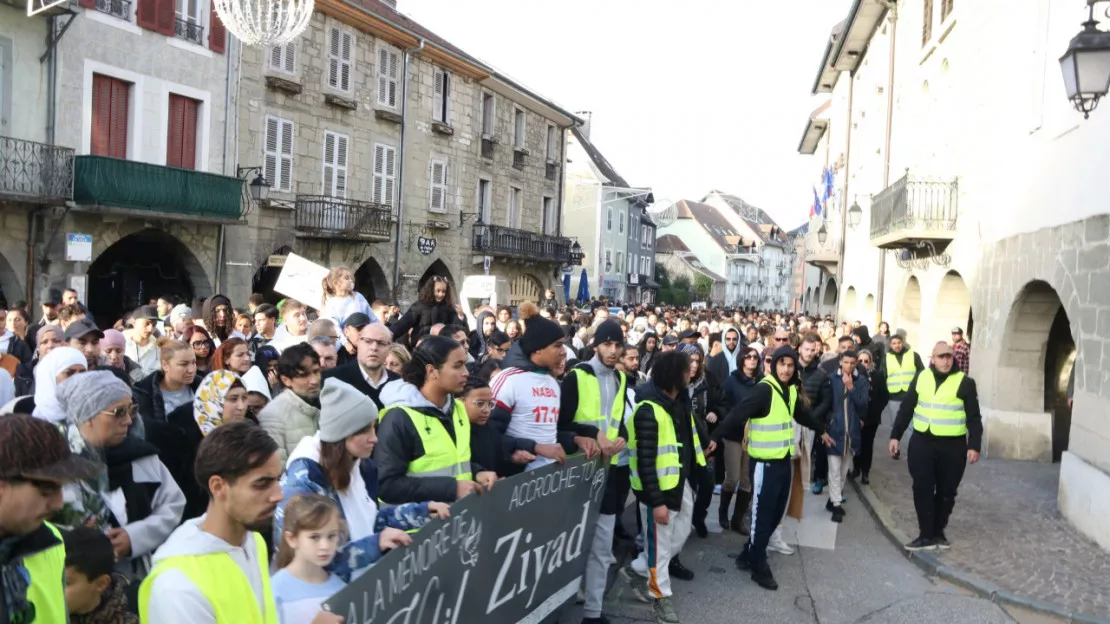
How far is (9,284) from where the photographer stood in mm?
16875

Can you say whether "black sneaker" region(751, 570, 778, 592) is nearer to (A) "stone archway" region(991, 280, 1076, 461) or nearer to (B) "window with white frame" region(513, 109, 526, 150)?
(A) "stone archway" region(991, 280, 1076, 461)

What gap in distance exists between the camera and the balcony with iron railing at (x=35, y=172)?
15.9 m

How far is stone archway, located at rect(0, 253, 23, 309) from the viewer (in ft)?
54.9

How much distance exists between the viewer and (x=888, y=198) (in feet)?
68.3

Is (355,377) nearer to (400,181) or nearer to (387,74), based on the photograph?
(400,181)

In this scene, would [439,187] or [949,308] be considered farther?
[439,187]

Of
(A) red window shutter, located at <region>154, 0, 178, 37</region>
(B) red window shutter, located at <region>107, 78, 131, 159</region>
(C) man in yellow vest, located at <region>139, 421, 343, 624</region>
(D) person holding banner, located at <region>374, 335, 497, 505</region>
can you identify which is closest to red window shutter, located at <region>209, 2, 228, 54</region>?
(A) red window shutter, located at <region>154, 0, 178, 37</region>

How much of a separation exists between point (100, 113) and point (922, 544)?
16.7m

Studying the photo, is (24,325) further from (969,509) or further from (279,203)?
(279,203)

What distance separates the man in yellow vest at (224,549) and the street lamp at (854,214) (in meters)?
26.6

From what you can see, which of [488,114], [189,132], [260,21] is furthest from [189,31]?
[488,114]

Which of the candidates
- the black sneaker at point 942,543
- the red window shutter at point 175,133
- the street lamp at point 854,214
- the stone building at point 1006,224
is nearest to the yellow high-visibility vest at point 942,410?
the black sneaker at point 942,543

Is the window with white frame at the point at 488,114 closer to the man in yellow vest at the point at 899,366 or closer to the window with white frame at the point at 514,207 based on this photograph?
the window with white frame at the point at 514,207

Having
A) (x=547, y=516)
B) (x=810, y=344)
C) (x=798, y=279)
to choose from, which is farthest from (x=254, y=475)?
(x=798, y=279)
